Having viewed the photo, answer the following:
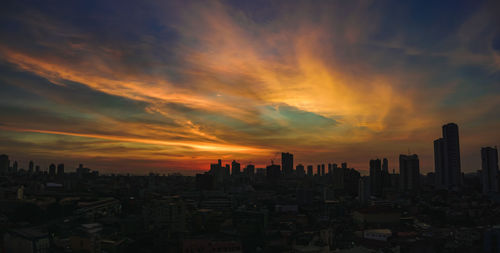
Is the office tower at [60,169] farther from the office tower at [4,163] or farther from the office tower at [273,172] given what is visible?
the office tower at [273,172]

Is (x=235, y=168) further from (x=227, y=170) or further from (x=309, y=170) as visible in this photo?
(x=309, y=170)

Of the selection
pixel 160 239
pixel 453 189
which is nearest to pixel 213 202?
pixel 160 239

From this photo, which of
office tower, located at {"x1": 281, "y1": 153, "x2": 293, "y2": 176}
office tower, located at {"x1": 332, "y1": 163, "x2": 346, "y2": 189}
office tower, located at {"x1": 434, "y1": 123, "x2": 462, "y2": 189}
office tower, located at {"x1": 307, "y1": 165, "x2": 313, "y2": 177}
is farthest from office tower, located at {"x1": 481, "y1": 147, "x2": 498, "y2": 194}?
office tower, located at {"x1": 307, "y1": 165, "x2": 313, "y2": 177}

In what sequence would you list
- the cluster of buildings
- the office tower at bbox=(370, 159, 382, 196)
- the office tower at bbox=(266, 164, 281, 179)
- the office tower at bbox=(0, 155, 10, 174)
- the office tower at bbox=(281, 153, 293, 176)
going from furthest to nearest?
the office tower at bbox=(281, 153, 293, 176) → the office tower at bbox=(0, 155, 10, 174) → the office tower at bbox=(266, 164, 281, 179) → the office tower at bbox=(370, 159, 382, 196) → the cluster of buildings

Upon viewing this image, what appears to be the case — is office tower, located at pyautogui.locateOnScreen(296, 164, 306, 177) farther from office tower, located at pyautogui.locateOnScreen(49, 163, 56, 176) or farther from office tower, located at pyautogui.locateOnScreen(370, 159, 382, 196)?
office tower, located at pyautogui.locateOnScreen(49, 163, 56, 176)

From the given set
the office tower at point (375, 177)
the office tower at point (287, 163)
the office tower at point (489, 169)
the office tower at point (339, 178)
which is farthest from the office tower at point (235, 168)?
the office tower at point (489, 169)

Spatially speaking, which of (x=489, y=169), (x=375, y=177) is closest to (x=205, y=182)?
(x=375, y=177)

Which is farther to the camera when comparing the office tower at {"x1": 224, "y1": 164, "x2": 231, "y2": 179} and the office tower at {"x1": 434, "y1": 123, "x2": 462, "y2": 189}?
the office tower at {"x1": 224, "y1": 164, "x2": 231, "y2": 179}

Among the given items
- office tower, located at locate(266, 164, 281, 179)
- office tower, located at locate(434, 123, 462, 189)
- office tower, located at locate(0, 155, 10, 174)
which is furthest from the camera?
office tower, located at locate(0, 155, 10, 174)
